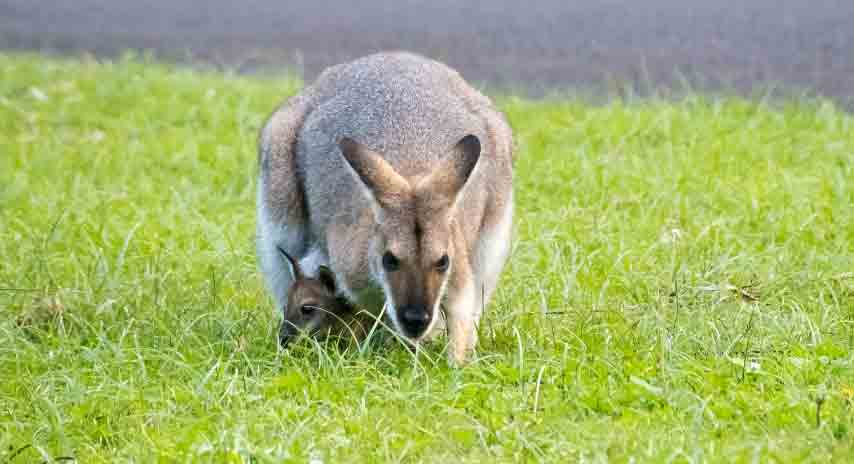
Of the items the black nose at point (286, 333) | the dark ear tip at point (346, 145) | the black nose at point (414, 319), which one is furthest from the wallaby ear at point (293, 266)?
the black nose at point (414, 319)

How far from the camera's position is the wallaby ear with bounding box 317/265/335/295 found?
4.93m

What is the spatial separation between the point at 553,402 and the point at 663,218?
8.04 ft

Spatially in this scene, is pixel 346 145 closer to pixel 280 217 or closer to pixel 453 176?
pixel 453 176

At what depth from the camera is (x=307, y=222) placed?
5.27 meters

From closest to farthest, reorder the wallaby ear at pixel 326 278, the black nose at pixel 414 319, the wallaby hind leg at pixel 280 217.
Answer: the black nose at pixel 414 319
the wallaby ear at pixel 326 278
the wallaby hind leg at pixel 280 217

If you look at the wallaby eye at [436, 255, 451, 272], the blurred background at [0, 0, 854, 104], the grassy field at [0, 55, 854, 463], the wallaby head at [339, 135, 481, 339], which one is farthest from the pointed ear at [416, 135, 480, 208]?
the blurred background at [0, 0, 854, 104]

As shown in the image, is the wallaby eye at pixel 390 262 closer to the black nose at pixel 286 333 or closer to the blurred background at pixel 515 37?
the black nose at pixel 286 333

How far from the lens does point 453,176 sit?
4.38m

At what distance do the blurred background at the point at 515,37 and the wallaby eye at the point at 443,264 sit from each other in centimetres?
418

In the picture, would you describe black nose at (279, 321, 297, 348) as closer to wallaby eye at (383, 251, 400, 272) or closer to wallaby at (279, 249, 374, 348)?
wallaby at (279, 249, 374, 348)

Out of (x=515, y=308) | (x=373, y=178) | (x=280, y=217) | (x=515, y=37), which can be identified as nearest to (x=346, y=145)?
(x=373, y=178)

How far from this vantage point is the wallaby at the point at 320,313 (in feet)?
15.9

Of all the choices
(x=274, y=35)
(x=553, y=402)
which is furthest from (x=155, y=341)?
(x=274, y=35)

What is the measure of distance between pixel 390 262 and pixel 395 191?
26cm
